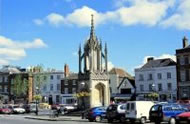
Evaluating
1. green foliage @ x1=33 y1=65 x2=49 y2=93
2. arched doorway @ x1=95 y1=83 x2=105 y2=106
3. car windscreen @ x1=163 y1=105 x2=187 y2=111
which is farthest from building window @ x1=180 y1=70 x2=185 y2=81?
car windscreen @ x1=163 y1=105 x2=187 y2=111

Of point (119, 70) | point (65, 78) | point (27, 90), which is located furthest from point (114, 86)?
point (27, 90)

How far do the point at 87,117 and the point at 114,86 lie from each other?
54.1 metres

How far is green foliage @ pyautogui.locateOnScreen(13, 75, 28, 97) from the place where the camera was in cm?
10431

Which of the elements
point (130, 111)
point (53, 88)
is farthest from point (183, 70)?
point (130, 111)

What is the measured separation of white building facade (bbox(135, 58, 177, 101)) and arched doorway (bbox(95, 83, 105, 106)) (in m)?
27.9

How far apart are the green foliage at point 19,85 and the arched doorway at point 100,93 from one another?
54.9 m

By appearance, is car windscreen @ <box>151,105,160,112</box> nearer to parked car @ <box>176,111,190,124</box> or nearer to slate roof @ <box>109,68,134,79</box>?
parked car @ <box>176,111,190,124</box>

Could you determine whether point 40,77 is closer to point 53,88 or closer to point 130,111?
point 53,88

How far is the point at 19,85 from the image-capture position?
10419 centimetres

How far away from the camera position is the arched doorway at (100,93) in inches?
2047

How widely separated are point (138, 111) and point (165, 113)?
3079 millimetres

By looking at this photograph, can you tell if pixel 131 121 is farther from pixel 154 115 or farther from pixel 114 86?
pixel 114 86

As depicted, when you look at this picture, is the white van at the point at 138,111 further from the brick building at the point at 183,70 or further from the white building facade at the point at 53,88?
the white building facade at the point at 53,88

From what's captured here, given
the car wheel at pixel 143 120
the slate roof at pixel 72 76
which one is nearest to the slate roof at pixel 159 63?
the slate roof at pixel 72 76
